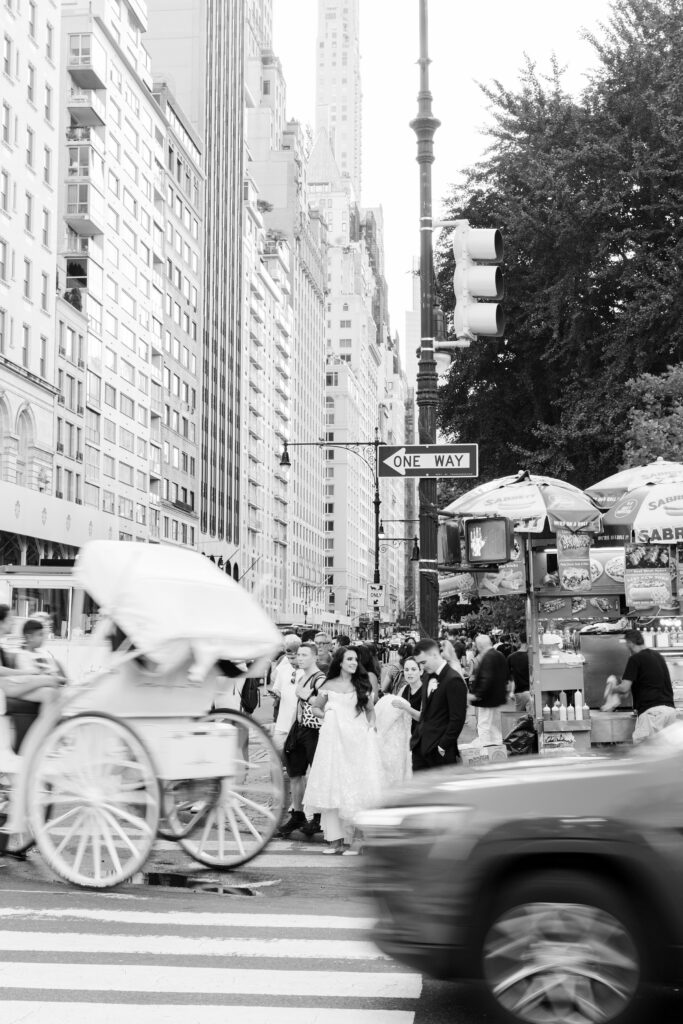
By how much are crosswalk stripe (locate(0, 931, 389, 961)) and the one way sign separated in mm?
5902

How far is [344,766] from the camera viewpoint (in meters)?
10.7

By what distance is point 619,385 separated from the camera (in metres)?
25.4

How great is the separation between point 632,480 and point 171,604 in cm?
1039

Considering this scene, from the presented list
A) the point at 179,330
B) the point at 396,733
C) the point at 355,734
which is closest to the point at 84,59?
the point at 179,330

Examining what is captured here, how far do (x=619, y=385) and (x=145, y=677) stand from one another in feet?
A: 63.6

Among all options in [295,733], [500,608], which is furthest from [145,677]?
[500,608]

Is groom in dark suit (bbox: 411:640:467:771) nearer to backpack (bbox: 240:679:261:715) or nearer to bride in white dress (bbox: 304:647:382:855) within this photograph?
bride in white dress (bbox: 304:647:382:855)

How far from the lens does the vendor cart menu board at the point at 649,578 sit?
52.0 feet

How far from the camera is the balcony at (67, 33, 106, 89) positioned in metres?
64.8

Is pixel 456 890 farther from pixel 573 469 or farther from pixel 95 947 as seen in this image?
pixel 573 469

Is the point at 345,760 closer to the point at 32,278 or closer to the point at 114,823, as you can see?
the point at 114,823

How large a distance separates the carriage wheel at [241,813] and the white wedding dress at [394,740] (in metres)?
3.29

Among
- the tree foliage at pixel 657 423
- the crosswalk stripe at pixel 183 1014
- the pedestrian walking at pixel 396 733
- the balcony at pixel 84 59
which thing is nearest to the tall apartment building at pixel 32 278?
the balcony at pixel 84 59

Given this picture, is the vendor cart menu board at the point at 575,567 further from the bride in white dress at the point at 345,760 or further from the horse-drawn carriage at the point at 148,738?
the horse-drawn carriage at the point at 148,738
